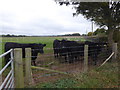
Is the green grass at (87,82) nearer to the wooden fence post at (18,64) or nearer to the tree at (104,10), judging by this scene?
the wooden fence post at (18,64)

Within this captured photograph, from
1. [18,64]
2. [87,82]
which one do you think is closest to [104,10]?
[87,82]

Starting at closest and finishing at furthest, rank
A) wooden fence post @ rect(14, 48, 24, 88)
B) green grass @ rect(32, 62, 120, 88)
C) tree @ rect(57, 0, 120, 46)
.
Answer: wooden fence post @ rect(14, 48, 24, 88) < green grass @ rect(32, 62, 120, 88) < tree @ rect(57, 0, 120, 46)

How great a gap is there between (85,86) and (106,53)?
4.41m

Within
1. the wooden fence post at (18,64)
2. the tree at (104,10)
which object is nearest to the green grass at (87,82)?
the wooden fence post at (18,64)

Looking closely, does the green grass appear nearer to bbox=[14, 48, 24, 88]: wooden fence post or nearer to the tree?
bbox=[14, 48, 24, 88]: wooden fence post

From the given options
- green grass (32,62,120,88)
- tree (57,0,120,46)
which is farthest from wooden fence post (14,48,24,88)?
tree (57,0,120,46)

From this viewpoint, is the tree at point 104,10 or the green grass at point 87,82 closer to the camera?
the green grass at point 87,82

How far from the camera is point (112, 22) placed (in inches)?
267

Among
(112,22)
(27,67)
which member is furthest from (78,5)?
(27,67)

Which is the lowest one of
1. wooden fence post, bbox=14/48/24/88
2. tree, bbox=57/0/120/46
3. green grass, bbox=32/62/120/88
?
green grass, bbox=32/62/120/88

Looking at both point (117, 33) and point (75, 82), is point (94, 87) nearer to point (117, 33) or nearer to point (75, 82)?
point (75, 82)

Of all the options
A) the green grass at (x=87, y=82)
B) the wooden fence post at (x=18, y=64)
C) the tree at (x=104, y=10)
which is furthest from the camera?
the tree at (x=104, y=10)

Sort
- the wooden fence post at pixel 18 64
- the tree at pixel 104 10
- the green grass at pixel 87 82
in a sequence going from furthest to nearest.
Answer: the tree at pixel 104 10 → the green grass at pixel 87 82 → the wooden fence post at pixel 18 64

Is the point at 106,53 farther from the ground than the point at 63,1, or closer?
closer
